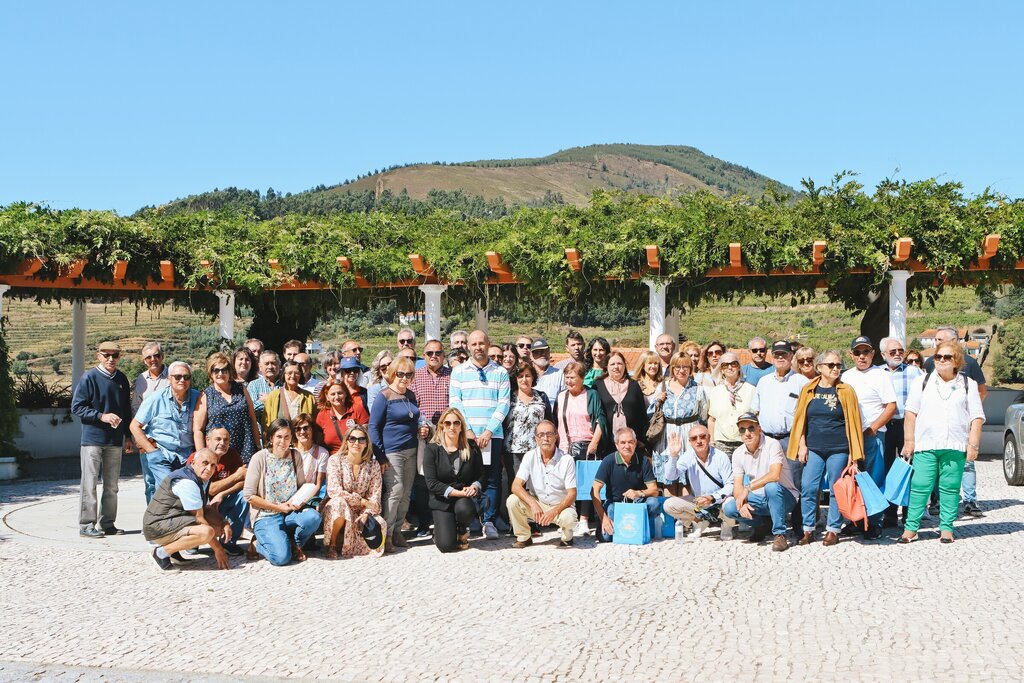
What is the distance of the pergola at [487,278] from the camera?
A: 1308 centimetres

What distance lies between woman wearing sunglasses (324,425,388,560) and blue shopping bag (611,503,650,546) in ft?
6.19

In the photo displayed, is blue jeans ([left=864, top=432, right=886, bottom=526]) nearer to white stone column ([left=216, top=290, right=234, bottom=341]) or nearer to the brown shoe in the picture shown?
the brown shoe

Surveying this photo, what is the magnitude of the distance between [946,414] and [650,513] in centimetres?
247

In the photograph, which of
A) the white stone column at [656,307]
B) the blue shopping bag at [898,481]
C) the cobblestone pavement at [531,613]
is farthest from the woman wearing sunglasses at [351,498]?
the white stone column at [656,307]

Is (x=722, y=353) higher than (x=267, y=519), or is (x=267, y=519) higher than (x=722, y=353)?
(x=722, y=353)

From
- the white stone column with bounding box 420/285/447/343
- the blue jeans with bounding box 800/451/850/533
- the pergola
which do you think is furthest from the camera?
the white stone column with bounding box 420/285/447/343

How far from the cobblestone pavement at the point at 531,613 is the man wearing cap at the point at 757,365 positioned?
171cm

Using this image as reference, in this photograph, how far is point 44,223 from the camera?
13641 mm

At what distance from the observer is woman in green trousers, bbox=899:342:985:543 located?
823 centimetres

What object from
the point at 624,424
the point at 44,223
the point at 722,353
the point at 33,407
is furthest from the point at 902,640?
the point at 33,407

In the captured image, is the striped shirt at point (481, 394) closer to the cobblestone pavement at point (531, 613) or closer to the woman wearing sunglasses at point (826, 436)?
the cobblestone pavement at point (531, 613)

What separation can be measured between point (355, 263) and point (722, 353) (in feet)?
21.2

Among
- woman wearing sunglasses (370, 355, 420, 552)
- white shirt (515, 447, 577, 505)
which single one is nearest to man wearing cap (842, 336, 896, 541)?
white shirt (515, 447, 577, 505)

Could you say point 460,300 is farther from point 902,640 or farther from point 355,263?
point 902,640
